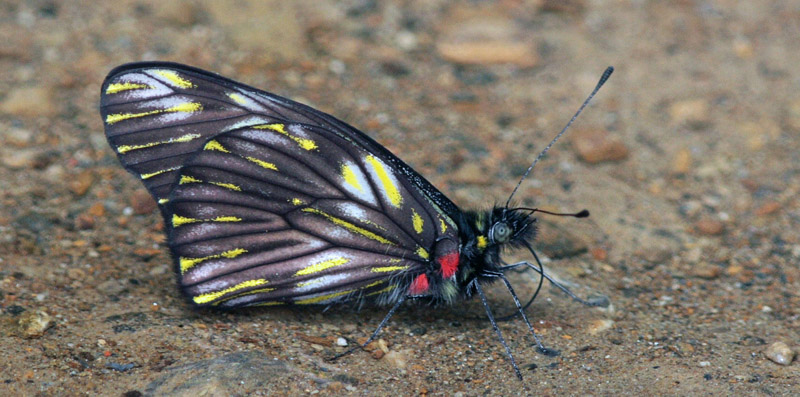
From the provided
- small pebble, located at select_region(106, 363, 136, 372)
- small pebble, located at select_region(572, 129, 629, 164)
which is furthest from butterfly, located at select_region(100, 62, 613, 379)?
small pebble, located at select_region(572, 129, 629, 164)

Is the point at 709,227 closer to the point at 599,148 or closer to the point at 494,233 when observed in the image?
the point at 599,148

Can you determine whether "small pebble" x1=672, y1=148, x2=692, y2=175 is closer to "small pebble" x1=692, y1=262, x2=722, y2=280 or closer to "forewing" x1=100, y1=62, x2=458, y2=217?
"small pebble" x1=692, y1=262, x2=722, y2=280

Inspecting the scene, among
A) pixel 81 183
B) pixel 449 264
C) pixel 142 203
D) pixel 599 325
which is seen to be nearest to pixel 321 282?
pixel 449 264

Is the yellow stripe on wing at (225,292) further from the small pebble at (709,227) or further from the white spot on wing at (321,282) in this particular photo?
the small pebble at (709,227)

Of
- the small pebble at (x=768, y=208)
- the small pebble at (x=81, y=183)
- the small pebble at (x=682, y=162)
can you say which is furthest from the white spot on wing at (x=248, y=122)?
the small pebble at (x=768, y=208)

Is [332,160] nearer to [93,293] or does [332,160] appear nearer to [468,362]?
[468,362]

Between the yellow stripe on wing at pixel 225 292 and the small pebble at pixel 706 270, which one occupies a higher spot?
the yellow stripe on wing at pixel 225 292
